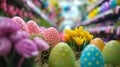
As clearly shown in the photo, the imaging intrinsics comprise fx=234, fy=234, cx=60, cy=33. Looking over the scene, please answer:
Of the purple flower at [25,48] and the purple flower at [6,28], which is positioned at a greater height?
the purple flower at [6,28]

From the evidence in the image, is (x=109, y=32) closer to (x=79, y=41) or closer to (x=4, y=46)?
(x=79, y=41)

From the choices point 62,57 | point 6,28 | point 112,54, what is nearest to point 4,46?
point 6,28

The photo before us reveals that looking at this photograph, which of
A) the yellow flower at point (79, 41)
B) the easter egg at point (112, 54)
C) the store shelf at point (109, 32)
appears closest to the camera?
the easter egg at point (112, 54)

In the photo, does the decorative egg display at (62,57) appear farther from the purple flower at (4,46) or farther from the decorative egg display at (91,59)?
the purple flower at (4,46)

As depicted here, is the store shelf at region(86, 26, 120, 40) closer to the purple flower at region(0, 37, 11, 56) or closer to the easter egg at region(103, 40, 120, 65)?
the easter egg at region(103, 40, 120, 65)

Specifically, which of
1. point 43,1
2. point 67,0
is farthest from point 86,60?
point 67,0

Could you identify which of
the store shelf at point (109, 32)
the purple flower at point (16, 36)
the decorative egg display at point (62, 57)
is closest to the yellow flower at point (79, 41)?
the decorative egg display at point (62, 57)

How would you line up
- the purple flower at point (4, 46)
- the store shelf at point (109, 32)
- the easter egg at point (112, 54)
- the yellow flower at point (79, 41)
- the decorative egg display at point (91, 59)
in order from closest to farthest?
the purple flower at point (4, 46) → the decorative egg display at point (91, 59) → the easter egg at point (112, 54) → the yellow flower at point (79, 41) → the store shelf at point (109, 32)

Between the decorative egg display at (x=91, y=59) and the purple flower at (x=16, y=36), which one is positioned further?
the decorative egg display at (x=91, y=59)

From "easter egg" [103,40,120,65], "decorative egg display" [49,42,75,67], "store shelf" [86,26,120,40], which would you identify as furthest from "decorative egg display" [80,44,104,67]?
"store shelf" [86,26,120,40]
